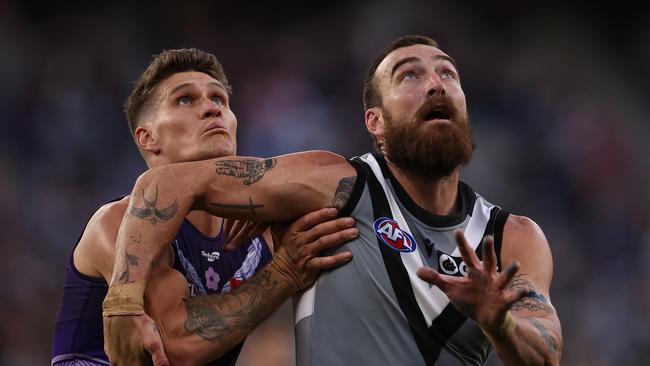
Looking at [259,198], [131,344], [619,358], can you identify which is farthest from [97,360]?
[619,358]

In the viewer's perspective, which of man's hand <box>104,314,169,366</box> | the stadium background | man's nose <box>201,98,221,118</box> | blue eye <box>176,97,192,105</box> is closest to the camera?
man's hand <box>104,314,169,366</box>

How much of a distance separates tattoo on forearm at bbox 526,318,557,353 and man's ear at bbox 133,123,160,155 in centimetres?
228

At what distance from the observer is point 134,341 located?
11.8 ft

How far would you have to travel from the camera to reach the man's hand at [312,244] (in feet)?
13.1

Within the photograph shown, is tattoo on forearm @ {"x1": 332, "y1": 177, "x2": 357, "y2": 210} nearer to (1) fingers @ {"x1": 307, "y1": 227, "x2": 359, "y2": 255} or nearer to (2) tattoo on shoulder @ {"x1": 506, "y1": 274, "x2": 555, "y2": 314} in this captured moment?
(1) fingers @ {"x1": 307, "y1": 227, "x2": 359, "y2": 255}

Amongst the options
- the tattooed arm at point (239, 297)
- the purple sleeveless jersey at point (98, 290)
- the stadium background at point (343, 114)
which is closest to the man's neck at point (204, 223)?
the purple sleeveless jersey at point (98, 290)

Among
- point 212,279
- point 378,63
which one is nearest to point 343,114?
point 378,63

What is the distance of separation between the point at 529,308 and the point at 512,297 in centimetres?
61

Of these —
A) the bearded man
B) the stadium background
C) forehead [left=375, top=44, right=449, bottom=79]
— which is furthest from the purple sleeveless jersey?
the stadium background

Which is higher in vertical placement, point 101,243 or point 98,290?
point 101,243

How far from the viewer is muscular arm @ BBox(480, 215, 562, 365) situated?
3494 millimetres

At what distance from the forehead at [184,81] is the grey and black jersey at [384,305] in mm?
1189

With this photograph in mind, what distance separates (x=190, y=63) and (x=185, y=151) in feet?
2.13

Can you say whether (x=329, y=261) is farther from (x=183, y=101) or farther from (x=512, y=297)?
(x=183, y=101)
